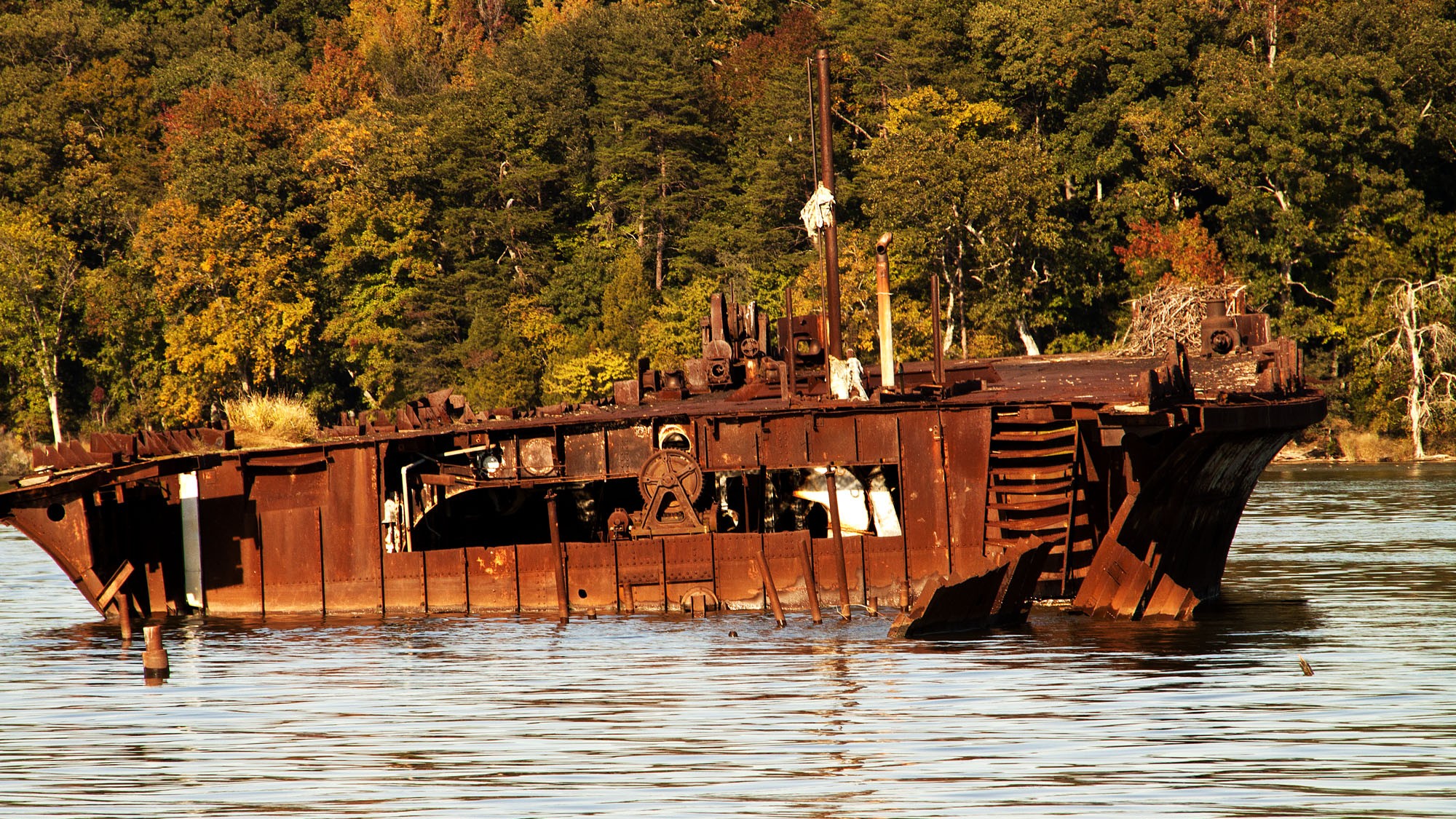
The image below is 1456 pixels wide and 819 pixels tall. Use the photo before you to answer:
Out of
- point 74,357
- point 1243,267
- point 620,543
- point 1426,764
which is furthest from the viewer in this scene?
point 74,357

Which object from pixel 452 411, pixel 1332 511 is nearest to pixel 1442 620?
pixel 452 411

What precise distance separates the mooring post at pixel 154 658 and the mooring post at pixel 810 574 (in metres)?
8.53

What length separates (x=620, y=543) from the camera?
27484 millimetres

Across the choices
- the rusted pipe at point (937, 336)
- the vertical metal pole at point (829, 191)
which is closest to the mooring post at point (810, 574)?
the rusted pipe at point (937, 336)

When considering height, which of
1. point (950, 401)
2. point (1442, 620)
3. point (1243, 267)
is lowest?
point (1442, 620)

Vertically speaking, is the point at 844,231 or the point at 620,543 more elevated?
the point at 844,231

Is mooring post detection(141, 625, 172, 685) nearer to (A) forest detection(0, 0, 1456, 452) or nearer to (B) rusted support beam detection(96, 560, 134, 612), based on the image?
(B) rusted support beam detection(96, 560, 134, 612)

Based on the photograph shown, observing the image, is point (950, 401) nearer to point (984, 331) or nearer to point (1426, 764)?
point (1426, 764)

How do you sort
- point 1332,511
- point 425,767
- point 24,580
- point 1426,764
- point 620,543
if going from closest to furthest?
1. point 1426,764
2. point 425,767
3. point 620,543
4. point 24,580
5. point 1332,511

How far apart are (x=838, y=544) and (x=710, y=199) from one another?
6651cm

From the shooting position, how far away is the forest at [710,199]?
7375 cm

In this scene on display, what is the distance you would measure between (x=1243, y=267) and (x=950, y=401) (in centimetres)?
5376

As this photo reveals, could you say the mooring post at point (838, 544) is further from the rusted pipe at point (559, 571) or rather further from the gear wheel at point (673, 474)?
the rusted pipe at point (559, 571)

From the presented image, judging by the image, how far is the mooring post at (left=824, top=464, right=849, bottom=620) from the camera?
83.3 ft
